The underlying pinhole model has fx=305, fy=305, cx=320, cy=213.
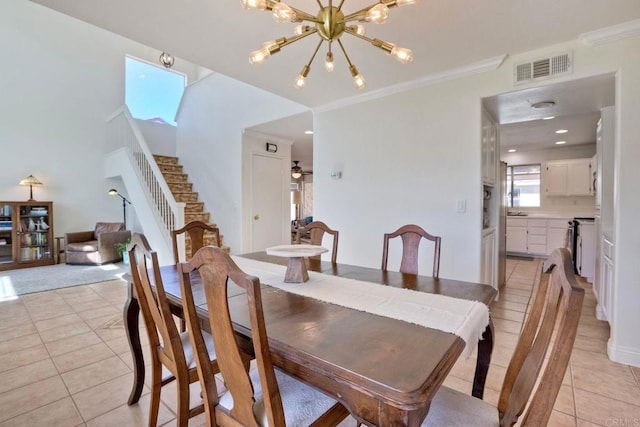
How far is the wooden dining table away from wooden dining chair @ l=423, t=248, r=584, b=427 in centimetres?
21

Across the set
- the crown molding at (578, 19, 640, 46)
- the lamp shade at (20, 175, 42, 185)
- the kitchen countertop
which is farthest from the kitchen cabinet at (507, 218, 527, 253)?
the lamp shade at (20, 175, 42, 185)

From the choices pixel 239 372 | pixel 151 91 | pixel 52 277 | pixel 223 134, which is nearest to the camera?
pixel 239 372

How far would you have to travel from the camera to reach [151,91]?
7.35 metres

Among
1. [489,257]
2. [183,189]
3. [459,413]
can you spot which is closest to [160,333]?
[459,413]

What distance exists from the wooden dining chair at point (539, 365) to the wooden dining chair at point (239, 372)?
440 mm

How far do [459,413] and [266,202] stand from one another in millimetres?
4737

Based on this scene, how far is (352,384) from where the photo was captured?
0.87 meters

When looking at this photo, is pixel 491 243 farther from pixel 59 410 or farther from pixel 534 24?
pixel 59 410

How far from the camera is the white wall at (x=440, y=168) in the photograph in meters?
2.26

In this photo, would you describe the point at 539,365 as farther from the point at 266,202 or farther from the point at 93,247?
the point at 93,247

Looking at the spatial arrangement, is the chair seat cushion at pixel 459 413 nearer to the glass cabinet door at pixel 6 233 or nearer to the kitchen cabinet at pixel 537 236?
the kitchen cabinet at pixel 537 236

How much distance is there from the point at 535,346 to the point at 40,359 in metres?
3.27

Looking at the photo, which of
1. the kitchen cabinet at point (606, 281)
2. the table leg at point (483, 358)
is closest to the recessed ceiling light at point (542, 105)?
the kitchen cabinet at point (606, 281)

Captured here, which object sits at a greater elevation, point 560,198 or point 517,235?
point 560,198
